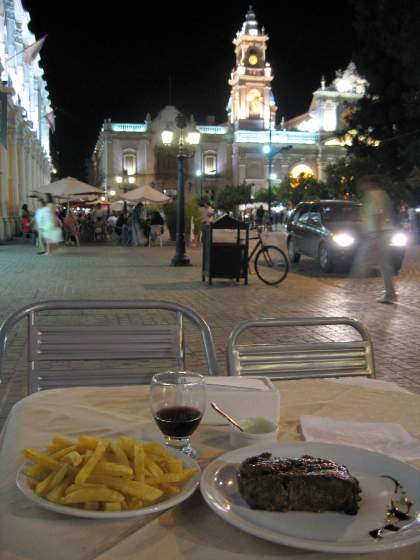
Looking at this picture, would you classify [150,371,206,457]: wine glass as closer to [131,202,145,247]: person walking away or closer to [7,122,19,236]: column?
[131,202,145,247]: person walking away

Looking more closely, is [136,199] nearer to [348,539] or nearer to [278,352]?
[278,352]

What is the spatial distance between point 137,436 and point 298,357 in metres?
1.37

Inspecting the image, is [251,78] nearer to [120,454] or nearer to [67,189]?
[67,189]

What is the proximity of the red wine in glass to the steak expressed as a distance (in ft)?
1.07

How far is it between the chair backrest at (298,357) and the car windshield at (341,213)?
12.6 m

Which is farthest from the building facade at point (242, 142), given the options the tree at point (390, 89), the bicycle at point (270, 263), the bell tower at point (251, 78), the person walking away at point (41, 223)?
the bicycle at point (270, 263)

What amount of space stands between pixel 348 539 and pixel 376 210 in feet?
31.3

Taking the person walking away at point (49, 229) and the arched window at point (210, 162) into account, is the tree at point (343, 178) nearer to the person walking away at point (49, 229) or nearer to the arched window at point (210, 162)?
the person walking away at point (49, 229)

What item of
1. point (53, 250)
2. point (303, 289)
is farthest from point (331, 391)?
point (53, 250)

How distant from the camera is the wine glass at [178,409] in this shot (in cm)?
159

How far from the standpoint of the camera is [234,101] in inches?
3329

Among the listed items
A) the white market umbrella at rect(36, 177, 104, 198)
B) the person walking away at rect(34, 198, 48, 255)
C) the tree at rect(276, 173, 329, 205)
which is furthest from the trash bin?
the tree at rect(276, 173, 329, 205)

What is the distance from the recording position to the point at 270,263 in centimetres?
1306

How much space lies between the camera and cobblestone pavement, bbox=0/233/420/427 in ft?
21.3
